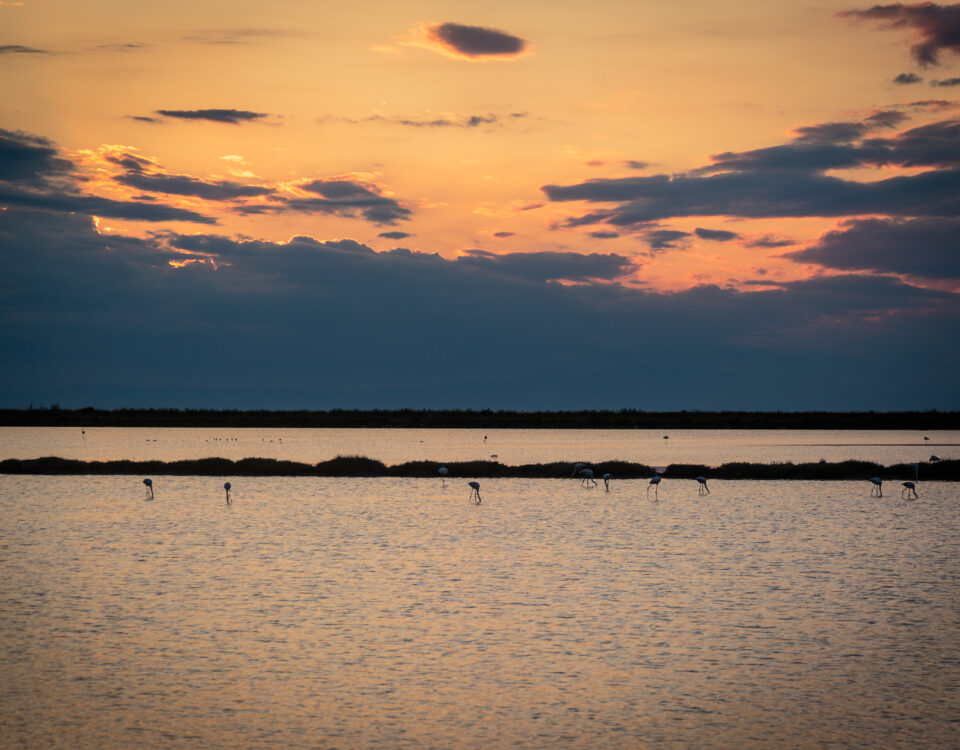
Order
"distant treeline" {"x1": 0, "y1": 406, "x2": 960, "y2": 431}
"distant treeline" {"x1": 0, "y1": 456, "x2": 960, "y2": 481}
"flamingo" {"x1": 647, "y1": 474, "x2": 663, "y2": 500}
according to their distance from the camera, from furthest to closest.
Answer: "distant treeline" {"x1": 0, "y1": 406, "x2": 960, "y2": 431}
"distant treeline" {"x1": 0, "y1": 456, "x2": 960, "y2": 481}
"flamingo" {"x1": 647, "y1": 474, "x2": 663, "y2": 500}

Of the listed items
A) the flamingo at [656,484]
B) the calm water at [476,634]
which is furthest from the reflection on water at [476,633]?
the flamingo at [656,484]

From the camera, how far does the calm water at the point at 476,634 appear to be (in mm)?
11711

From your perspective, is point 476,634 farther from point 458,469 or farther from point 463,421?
point 463,421

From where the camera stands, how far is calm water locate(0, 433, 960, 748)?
11711mm

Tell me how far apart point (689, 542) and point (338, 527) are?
11.5m

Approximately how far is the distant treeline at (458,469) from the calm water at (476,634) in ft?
66.1

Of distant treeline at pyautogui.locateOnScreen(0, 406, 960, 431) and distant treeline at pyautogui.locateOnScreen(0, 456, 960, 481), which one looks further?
distant treeline at pyautogui.locateOnScreen(0, 406, 960, 431)

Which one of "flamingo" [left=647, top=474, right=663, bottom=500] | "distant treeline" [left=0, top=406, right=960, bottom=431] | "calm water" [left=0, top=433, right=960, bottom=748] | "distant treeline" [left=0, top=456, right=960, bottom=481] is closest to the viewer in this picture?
"calm water" [left=0, top=433, right=960, bottom=748]

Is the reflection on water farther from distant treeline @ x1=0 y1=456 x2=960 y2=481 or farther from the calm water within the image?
distant treeline @ x1=0 y1=456 x2=960 y2=481

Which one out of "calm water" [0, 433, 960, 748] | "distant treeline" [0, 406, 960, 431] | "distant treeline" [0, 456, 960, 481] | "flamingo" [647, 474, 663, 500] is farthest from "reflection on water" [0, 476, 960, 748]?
"distant treeline" [0, 406, 960, 431]

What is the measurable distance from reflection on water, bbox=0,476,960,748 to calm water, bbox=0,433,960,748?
2.3 inches

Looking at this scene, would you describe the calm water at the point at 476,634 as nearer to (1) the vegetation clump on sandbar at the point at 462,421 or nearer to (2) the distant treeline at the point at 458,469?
(2) the distant treeline at the point at 458,469

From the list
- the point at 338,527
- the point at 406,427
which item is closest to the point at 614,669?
the point at 338,527

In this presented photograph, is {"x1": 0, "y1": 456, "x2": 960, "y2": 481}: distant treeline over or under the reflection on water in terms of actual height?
over
